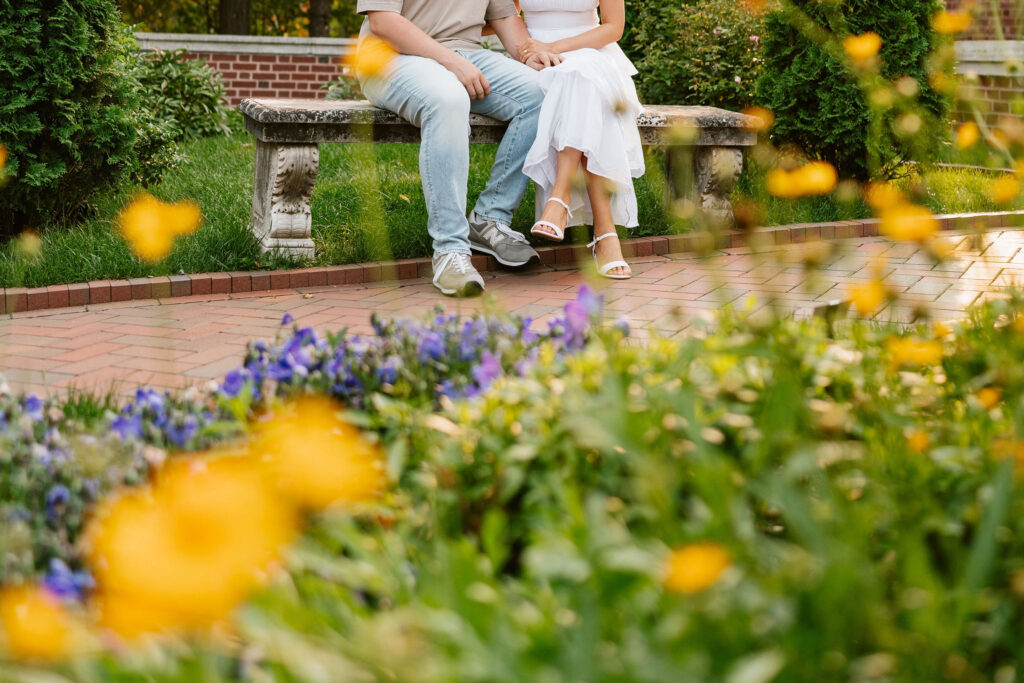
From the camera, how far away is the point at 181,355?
360 centimetres

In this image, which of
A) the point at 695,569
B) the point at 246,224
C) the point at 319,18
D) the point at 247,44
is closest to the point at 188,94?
the point at 247,44

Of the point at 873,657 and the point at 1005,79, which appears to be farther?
the point at 1005,79

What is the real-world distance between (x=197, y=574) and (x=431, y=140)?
3.50 meters

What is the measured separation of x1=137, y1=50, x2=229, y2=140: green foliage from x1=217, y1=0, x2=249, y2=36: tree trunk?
22.4ft

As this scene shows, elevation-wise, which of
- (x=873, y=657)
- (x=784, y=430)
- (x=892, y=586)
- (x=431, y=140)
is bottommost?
(x=892, y=586)

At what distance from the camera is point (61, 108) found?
4.77 metres

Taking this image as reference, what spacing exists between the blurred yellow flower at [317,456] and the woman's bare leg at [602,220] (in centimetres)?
253

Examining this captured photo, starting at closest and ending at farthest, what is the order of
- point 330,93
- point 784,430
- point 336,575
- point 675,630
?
1. point 675,630
2. point 336,575
3. point 784,430
4. point 330,93

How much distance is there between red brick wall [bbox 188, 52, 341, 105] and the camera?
1216cm

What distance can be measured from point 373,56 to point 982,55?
7440mm

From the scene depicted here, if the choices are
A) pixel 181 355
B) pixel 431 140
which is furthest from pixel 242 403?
pixel 431 140

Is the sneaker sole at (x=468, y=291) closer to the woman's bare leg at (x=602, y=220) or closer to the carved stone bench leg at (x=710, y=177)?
the woman's bare leg at (x=602, y=220)

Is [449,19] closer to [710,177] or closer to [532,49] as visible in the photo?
[532,49]

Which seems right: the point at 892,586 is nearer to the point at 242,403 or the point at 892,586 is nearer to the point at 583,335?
the point at 583,335
